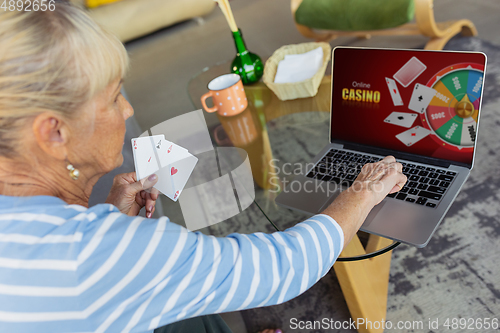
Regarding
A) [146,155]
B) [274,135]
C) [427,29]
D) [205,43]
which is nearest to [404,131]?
[274,135]

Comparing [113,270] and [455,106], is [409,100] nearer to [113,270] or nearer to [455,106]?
[455,106]

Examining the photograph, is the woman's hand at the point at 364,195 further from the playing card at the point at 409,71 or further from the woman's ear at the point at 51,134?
the woman's ear at the point at 51,134

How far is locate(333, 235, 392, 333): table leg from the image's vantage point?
1087 mm

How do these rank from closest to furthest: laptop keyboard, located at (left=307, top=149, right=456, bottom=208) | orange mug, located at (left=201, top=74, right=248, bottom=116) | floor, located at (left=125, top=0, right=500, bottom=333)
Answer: laptop keyboard, located at (left=307, top=149, right=456, bottom=208)
orange mug, located at (left=201, top=74, right=248, bottom=116)
floor, located at (left=125, top=0, right=500, bottom=333)

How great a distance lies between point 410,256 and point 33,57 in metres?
1.40

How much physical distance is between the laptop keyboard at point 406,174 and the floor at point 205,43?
149cm

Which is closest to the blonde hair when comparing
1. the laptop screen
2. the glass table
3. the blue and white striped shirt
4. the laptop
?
the blue and white striped shirt

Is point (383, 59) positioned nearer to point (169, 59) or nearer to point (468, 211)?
point (468, 211)

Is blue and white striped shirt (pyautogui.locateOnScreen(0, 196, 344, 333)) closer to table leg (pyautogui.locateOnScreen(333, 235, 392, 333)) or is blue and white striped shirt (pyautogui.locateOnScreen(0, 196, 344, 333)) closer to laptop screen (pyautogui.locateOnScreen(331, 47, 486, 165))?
table leg (pyautogui.locateOnScreen(333, 235, 392, 333))

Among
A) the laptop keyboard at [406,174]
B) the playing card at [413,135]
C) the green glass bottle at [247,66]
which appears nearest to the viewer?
the laptop keyboard at [406,174]

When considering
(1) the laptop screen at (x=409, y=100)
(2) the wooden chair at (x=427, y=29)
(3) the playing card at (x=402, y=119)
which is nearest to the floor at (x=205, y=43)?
(2) the wooden chair at (x=427, y=29)

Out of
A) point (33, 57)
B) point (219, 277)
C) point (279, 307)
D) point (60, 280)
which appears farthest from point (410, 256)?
point (33, 57)

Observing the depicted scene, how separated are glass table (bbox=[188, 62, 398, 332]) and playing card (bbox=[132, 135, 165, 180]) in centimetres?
25

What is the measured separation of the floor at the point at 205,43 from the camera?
283 cm
